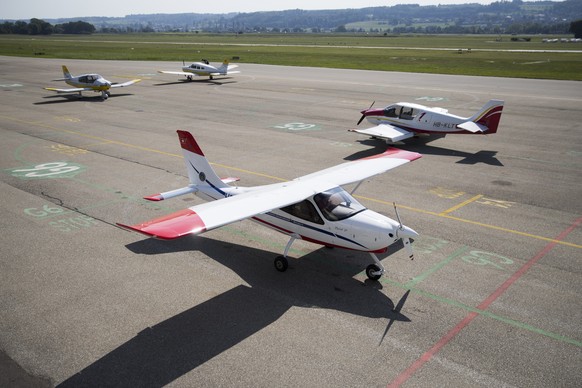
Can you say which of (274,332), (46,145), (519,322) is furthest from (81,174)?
(519,322)

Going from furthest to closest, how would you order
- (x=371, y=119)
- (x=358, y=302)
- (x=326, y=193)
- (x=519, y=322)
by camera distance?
(x=371, y=119)
(x=326, y=193)
(x=358, y=302)
(x=519, y=322)

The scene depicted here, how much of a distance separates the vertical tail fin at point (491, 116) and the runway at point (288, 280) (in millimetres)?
1481

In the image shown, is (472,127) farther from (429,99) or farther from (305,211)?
(429,99)

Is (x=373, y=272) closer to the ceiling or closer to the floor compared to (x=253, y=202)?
closer to the floor

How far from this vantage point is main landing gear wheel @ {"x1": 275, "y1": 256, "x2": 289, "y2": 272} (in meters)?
11.9

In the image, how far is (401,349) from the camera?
895cm

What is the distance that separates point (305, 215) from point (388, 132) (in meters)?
14.7

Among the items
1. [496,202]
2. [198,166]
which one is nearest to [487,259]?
[496,202]

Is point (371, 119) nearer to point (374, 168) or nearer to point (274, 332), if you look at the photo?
point (374, 168)

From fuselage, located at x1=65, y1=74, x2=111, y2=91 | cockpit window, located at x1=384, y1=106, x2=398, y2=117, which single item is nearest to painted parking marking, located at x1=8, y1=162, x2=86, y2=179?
cockpit window, located at x1=384, y1=106, x2=398, y2=117

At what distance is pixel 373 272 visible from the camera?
11.4 m

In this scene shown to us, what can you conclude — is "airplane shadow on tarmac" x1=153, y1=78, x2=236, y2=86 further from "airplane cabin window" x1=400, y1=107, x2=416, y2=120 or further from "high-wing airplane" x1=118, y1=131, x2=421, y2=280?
"high-wing airplane" x1=118, y1=131, x2=421, y2=280

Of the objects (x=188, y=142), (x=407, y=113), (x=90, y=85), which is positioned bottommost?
(x=407, y=113)

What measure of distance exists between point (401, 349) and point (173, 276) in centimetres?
606
